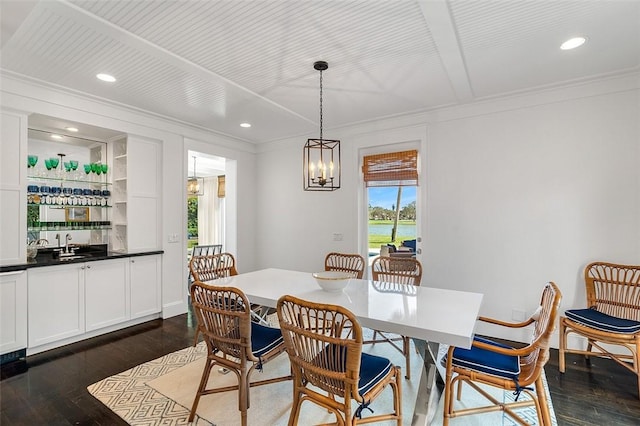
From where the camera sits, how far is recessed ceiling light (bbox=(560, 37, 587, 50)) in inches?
91.0

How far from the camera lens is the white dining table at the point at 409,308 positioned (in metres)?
1.65

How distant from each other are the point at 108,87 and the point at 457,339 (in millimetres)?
3823

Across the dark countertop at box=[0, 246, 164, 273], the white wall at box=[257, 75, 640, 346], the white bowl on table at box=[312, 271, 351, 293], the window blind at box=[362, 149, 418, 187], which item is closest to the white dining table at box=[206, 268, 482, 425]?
the white bowl on table at box=[312, 271, 351, 293]

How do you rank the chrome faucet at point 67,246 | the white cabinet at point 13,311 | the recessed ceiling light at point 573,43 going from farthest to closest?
the chrome faucet at point 67,246, the white cabinet at point 13,311, the recessed ceiling light at point 573,43

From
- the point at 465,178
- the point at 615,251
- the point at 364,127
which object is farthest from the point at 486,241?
the point at 364,127

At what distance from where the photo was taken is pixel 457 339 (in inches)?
60.5

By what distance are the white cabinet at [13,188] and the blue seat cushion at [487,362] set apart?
12.9 ft

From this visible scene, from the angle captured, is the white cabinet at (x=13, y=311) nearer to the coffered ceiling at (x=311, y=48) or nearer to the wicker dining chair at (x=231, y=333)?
the coffered ceiling at (x=311, y=48)

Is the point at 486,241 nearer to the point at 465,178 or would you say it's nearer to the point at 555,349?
the point at 465,178

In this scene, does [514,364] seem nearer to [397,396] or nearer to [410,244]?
[397,396]

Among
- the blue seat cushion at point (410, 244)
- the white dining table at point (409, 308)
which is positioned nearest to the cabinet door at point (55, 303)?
the white dining table at point (409, 308)

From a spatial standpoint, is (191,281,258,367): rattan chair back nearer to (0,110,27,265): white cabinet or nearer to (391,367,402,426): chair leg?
(391,367,402,426): chair leg

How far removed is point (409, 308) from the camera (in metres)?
1.99

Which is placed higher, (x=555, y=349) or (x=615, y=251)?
(x=615, y=251)
